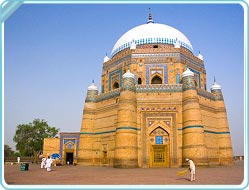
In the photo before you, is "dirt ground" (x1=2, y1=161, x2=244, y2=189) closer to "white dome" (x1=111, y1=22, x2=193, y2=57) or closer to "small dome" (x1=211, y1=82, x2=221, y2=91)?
"small dome" (x1=211, y1=82, x2=221, y2=91)

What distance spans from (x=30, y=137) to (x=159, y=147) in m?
27.9

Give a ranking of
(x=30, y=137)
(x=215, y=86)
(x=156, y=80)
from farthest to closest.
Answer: (x=30, y=137) → (x=215, y=86) → (x=156, y=80)

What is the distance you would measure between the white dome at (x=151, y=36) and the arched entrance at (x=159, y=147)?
9.03 m

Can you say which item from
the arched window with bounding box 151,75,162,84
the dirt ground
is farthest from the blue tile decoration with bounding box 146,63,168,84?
the dirt ground

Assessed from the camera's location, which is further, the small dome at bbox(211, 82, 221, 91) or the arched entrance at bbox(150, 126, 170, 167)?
the small dome at bbox(211, 82, 221, 91)

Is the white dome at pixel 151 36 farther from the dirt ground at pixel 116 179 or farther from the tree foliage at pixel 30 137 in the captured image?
the tree foliage at pixel 30 137

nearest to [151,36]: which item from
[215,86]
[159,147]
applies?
[215,86]

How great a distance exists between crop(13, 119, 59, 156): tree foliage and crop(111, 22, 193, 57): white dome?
69.4ft

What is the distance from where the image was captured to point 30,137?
4066 cm

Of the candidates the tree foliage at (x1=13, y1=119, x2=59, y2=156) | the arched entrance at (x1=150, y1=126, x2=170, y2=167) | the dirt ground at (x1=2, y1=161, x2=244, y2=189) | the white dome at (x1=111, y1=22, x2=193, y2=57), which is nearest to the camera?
the dirt ground at (x1=2, y1=161, x2=244, y2=189)

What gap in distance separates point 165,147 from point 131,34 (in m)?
11.9

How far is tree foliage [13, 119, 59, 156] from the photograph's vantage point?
131 feet

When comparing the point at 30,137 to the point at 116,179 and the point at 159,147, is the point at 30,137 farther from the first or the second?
the point at 116,179

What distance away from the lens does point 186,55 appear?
22281mm
